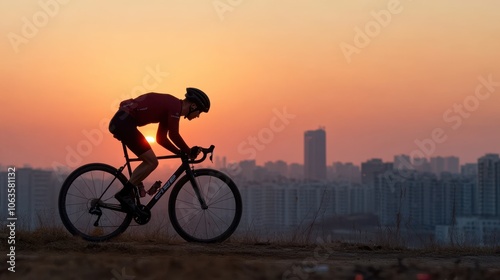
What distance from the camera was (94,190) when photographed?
10.6 meters

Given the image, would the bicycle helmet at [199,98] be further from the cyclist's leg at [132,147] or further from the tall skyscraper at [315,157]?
the tall skyscraper at [315,157]

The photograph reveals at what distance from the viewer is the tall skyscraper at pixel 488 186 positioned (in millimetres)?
134750

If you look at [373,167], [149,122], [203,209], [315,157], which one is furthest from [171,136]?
[315,157]

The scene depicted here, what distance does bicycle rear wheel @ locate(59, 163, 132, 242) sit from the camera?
413 inches

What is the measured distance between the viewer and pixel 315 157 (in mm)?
189375

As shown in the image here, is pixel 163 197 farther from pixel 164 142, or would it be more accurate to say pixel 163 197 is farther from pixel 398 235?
pixel 398 235

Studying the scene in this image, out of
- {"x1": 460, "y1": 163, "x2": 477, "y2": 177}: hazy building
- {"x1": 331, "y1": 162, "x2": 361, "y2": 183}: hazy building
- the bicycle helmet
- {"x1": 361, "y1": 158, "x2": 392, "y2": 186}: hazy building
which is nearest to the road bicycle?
the bicycle helmet

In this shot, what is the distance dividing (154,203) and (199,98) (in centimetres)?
141

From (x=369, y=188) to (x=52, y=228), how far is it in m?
147

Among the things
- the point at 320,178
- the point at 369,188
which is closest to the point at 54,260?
the point at 369,188

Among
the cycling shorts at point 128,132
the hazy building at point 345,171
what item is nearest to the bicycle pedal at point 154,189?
→ the cycling shorts at point 128,132

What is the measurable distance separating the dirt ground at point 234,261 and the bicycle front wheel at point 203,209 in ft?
0.66

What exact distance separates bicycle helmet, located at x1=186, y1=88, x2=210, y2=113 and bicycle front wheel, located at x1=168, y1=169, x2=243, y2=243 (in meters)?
0.81

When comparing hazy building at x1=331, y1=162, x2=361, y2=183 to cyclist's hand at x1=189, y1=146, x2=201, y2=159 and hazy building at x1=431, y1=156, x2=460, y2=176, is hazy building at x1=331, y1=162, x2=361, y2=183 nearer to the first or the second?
hazy building at x1=431, y1=156, x2=460, y2=176
